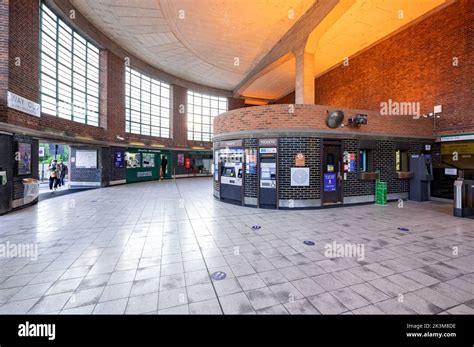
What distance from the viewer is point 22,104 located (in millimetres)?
7703

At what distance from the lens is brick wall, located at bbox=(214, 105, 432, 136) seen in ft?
25.8

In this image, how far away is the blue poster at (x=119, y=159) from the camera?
1523cm

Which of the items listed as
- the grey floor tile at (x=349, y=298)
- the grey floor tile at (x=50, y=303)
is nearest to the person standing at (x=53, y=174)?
the grey floor tile at (x=50, y=303)

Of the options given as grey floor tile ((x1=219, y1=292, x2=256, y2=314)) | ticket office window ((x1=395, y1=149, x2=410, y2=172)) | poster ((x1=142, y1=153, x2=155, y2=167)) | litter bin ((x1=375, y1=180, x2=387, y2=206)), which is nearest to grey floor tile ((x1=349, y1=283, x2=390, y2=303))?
grey floor tile ((x1=219, y1=292, x2=256, y2=314))

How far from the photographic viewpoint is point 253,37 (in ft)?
41.7

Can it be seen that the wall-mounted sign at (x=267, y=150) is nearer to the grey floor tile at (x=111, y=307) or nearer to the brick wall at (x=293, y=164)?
the brick wall at (x=293, y=164)

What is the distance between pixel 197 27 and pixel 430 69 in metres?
12.4

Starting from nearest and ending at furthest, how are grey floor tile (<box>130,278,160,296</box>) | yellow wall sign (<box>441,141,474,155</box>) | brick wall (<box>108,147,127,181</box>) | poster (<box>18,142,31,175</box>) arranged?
grey floor tile (<box>130,278,160,296</box>) < poster (<box>18,142,31,175</box>) < yellow wall sign (<box>441,141,474,155</box>) < brick wall (<box>108,147,127,181</box>)

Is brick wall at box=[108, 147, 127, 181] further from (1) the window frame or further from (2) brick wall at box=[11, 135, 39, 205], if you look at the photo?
(1) the window frame

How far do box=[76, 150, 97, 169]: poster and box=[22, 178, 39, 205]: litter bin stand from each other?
5.89m
